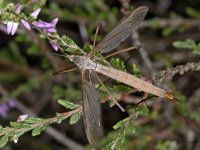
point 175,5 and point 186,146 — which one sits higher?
point 175,5

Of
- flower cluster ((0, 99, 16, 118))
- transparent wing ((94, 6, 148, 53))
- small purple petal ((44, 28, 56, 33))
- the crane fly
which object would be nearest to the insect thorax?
the crane fly

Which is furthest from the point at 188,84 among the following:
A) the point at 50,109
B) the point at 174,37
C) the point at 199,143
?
the point at 50,109

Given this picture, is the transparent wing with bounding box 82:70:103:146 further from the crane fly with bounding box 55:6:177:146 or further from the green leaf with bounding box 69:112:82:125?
the green leaf with bounding box 69:112:82:125

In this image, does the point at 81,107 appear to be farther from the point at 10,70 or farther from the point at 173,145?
the point at 10,70

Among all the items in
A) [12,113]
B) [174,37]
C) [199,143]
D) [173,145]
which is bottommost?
[199,143]

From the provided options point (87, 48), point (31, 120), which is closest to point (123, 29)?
point (87, 48)

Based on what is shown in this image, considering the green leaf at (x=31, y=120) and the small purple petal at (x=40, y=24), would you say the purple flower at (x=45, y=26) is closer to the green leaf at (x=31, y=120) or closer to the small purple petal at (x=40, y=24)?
the small purple petal at (x=40, y=24)
